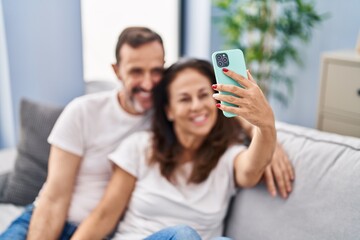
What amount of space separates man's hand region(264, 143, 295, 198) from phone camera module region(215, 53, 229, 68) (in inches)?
16.4

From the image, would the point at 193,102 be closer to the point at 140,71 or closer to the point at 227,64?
the point at 140,71

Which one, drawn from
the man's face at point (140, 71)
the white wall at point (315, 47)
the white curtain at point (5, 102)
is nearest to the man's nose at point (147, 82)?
the man's face at point (140, 71)

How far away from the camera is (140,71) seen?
4.12 feet

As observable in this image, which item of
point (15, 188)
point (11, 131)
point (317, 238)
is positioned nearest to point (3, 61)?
point (11, 131)

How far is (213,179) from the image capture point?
3.95ft

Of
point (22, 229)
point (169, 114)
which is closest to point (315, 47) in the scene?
point (169, 114)

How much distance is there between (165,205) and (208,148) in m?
0.23

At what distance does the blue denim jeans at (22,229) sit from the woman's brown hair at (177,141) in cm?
34

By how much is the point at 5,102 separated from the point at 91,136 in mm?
928

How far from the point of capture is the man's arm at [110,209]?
3.80 ft

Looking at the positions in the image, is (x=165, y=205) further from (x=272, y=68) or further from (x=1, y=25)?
(x=272, y=68)

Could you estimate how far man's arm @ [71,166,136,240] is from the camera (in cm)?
116

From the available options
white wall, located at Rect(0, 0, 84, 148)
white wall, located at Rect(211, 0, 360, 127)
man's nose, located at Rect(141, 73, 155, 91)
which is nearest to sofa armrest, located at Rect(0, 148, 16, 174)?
white wall, located at Rect(0, 0, 84, 148)

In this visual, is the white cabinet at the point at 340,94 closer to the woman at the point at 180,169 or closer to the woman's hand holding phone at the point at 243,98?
the woman at the point at 180,169
